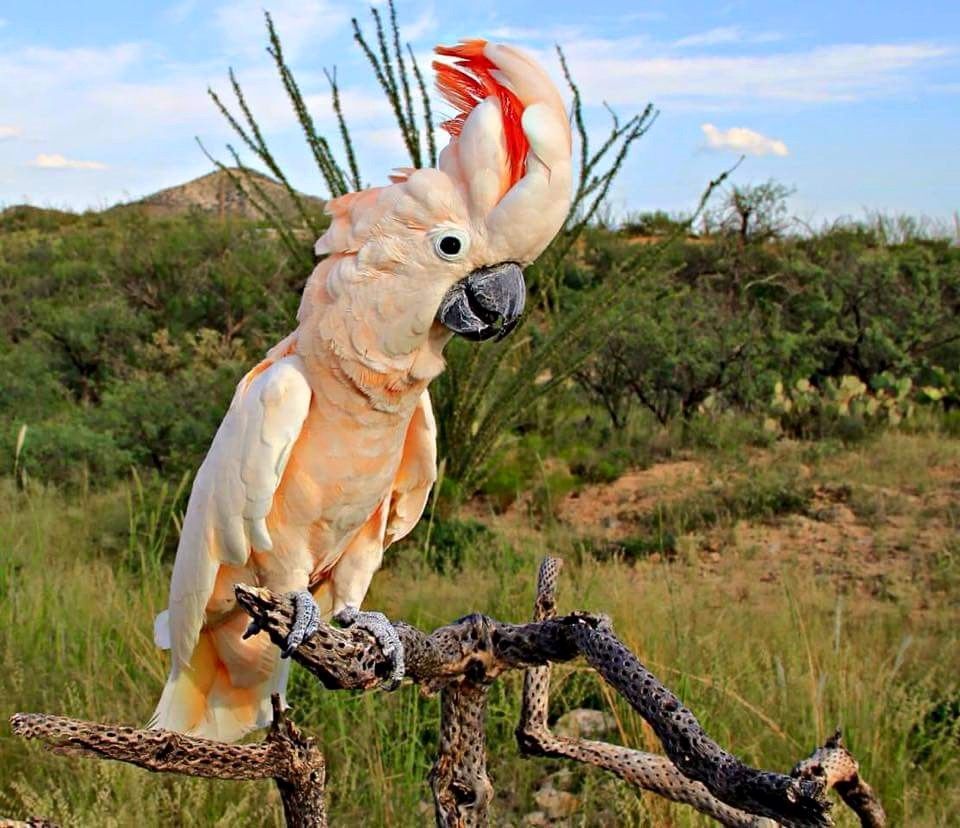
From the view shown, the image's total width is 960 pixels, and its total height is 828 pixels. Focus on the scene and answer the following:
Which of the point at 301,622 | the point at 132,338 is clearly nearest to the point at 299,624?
the point at 301,622

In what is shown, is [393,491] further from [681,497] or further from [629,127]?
[681,497]

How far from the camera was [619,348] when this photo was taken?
7.04 m

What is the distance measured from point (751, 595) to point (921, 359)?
4157 mm

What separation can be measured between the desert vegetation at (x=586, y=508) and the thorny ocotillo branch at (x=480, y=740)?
85 cm

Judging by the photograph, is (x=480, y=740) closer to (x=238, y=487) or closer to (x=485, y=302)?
(x=238, y=487)

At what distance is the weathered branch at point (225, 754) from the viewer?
4.03 feet

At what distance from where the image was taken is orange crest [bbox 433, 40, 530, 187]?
138 cm

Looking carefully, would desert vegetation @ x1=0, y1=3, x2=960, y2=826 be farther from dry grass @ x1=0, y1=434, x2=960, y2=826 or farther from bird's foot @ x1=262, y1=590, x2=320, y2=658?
bird's foot @ x1=262, y1=590, x2=320, y2=658

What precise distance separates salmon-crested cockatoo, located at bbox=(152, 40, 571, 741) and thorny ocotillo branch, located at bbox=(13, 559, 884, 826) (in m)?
0.08

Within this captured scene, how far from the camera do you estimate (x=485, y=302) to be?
4.73 feet

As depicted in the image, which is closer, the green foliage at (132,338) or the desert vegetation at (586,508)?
the desert vegetation at (586,508)

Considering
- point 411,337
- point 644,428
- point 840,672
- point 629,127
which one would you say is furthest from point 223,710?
point 644,428

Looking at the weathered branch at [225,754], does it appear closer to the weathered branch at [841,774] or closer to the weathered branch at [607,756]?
the weathered branch at [607,756]

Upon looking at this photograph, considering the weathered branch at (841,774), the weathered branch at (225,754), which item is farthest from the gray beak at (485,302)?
the weathered branch at (841,774)
